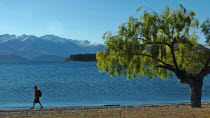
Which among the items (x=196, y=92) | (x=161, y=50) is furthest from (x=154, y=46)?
(x=196, y=92)

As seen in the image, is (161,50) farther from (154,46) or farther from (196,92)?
(196,92)

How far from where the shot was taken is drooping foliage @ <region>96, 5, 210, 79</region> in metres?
28.7

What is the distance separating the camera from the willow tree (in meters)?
28.7

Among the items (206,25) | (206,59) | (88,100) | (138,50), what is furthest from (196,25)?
(88,100)

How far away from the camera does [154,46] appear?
29250mm

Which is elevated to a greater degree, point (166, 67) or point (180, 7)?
point (180, 7)

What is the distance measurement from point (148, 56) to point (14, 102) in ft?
98.4

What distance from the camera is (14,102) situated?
5331 centimetres

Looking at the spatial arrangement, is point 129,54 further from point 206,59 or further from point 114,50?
point 206,59

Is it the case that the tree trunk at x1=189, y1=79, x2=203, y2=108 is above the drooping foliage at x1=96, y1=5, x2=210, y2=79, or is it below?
below

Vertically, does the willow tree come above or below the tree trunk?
above

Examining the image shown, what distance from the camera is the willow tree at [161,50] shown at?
94.3 feet

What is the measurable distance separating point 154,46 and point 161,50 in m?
0.72

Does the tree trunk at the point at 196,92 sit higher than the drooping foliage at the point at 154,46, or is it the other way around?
the drooping foliage at the point at 154,46
